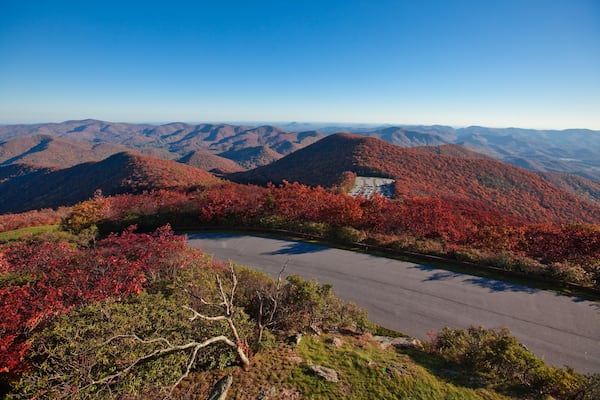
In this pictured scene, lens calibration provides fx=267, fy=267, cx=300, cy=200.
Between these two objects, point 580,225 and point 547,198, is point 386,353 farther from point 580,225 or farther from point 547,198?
point 547,198

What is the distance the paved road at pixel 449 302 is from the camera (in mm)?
8922

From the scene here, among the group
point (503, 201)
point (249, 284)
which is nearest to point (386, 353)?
point (249, 284)

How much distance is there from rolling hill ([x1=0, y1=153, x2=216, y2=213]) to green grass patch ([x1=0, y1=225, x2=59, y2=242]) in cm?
5132

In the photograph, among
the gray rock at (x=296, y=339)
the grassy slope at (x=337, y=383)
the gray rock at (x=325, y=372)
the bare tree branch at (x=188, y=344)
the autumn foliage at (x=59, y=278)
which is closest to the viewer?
the bare tree branch at (x=188, y=344)

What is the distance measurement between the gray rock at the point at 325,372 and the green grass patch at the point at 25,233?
20086 mm

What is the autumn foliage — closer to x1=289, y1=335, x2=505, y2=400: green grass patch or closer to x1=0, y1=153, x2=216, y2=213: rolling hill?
x1=289, y1=335, x2=505, y2=400: green grass patch

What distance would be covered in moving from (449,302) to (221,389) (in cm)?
948

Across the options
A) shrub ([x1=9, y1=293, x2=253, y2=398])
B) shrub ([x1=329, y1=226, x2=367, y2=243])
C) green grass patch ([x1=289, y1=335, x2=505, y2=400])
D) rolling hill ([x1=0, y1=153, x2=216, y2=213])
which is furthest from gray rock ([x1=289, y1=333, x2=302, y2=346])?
rolling hill ([x1=0, y1=153, x2=216, y2=213])

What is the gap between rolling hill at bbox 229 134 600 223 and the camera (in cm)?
6419

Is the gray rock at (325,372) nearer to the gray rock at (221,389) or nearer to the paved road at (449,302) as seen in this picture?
the gray rock at (221,389)

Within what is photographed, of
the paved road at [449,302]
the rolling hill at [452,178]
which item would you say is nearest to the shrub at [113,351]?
the paved road at [449,302]

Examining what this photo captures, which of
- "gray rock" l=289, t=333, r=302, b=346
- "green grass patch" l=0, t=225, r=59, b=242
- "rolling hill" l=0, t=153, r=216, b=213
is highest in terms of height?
"gray rock" l=289, t=333, r=302, b=346

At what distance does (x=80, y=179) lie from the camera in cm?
10562

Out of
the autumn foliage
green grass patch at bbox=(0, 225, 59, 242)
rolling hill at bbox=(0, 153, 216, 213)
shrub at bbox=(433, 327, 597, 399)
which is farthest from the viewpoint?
rolling hill at bbox=(0, 153, 216, 213)
